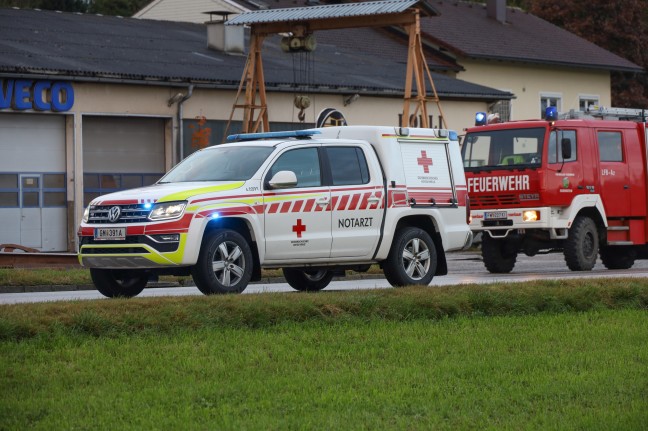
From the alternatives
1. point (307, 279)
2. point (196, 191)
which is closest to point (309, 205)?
point (196, 191)

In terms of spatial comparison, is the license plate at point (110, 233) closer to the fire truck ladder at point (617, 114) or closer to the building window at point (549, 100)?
the fire truck ladder at point (617, 114)

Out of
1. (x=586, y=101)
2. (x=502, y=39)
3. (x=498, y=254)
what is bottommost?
(x=498, y=254)

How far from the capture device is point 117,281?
15.9 meters

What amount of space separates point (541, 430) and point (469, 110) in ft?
128

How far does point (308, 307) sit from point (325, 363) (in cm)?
243

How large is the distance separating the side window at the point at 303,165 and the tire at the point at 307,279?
1.76 meters

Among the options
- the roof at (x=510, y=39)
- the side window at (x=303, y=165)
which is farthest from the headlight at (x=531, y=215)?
the roof at (x=510, y=39)

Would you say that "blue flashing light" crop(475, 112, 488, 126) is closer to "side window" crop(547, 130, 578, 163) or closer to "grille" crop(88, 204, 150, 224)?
"side window" crop(547, 130, 578, 163)

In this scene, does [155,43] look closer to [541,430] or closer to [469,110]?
[469,110]

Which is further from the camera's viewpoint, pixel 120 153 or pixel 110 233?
pixel 120 153

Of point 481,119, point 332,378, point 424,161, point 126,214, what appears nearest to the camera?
point 332,378

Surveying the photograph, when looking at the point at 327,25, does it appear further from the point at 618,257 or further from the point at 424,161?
the point at 424,161

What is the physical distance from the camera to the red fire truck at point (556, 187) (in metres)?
23.9

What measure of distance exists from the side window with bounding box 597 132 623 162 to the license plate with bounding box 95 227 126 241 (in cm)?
1224
